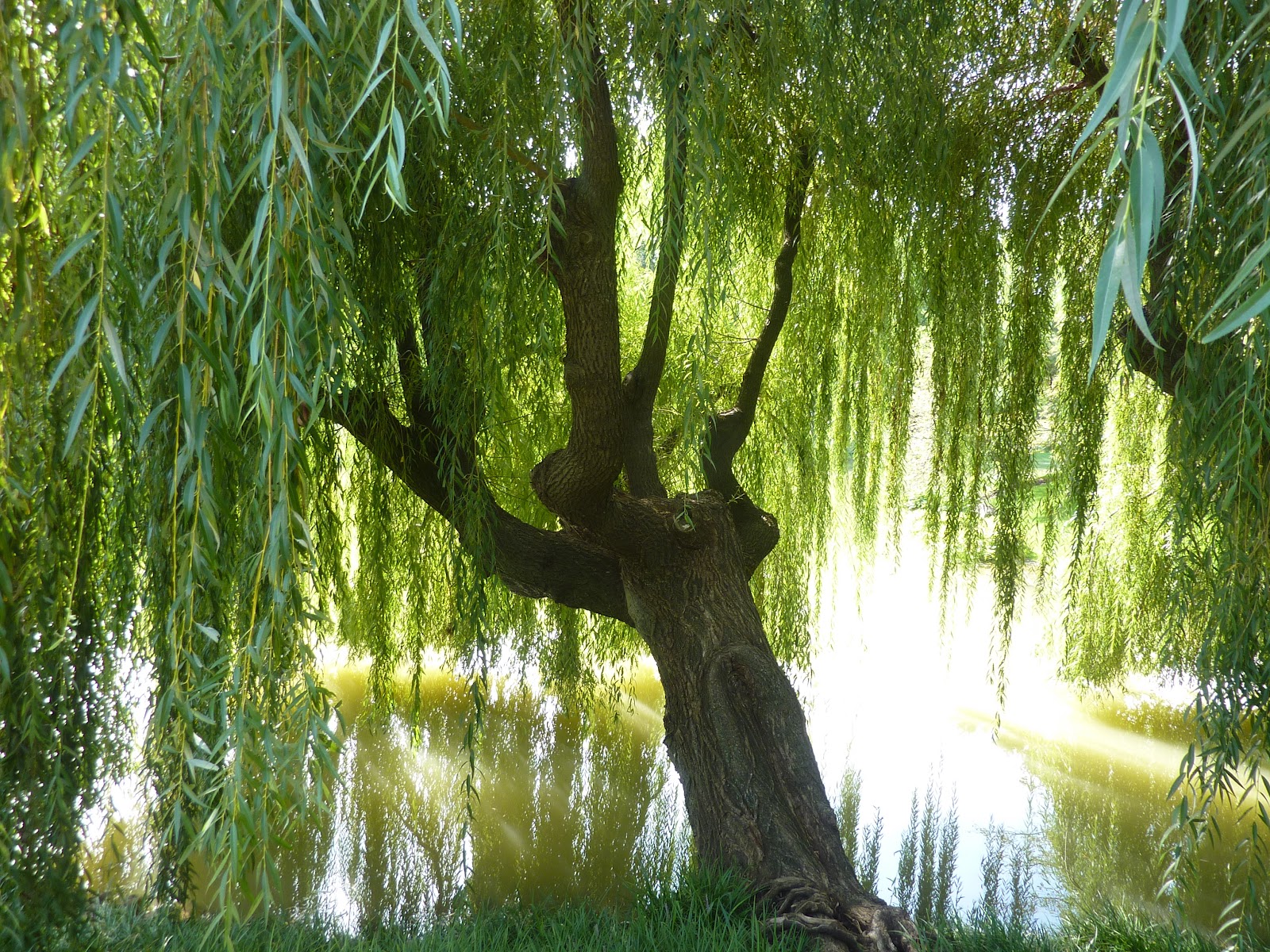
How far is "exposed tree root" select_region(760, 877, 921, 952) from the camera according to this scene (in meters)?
2.27

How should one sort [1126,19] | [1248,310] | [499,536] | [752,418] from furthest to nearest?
[752,418] → [499,536] → [1126,19] → [1248,310]

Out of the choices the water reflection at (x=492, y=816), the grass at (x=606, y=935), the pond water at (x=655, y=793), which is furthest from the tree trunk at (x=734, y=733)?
the water reflection at (x=492, y=816)

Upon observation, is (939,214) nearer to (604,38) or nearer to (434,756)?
(604,38)

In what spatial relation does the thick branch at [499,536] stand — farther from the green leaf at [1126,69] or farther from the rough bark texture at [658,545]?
the green leaf at [1126,69]

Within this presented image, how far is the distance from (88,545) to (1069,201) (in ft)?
9.79

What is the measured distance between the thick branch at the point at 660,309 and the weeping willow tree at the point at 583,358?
14 millimetres

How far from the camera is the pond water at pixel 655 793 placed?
13.6 feet

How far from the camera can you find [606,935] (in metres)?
2.56

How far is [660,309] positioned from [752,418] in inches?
43.7

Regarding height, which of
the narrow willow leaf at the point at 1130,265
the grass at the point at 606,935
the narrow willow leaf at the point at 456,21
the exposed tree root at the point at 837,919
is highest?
the narrow willow leaf at the point at 456,21

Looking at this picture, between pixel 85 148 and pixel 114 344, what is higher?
pixel 85 148

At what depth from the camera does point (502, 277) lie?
230 cm

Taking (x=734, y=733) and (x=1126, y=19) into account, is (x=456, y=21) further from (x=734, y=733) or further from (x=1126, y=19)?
(x=734, y=733)

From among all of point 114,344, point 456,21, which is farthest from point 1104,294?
point 114,344
